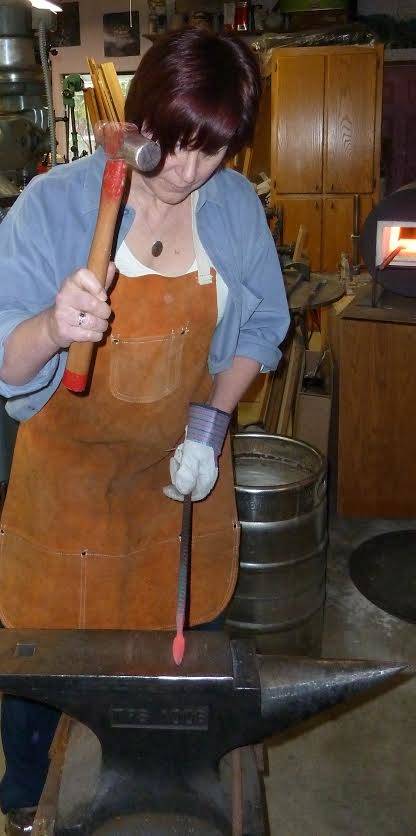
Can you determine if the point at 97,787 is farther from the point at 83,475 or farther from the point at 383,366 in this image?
the point at 383,366

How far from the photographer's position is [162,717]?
92cm

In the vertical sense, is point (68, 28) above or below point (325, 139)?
above

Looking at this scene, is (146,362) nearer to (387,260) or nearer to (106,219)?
(106,219)

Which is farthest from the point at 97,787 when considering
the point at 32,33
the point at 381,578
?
the point at 32,33

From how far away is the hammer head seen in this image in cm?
98

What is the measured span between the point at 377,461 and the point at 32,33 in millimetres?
2068

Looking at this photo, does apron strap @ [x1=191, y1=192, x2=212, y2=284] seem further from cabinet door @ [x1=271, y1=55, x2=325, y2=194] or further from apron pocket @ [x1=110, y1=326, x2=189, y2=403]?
cabinet door @ [x1=271, y1=55, x2=325, y2=194]

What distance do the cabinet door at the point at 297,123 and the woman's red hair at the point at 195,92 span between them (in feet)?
16.7

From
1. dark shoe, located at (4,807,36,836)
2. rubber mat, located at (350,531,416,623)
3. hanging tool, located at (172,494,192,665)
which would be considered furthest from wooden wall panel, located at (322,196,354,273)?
hanging tool, located at (172,494,192,665)

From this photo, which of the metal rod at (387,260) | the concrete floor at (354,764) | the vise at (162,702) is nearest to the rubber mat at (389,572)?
the concrete floor at (354,764)

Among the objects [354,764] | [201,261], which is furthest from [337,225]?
[201,261]

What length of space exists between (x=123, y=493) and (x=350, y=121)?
5213 millimetres

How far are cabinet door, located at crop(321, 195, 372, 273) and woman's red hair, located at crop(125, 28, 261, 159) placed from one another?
502cm

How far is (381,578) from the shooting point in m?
2.80
